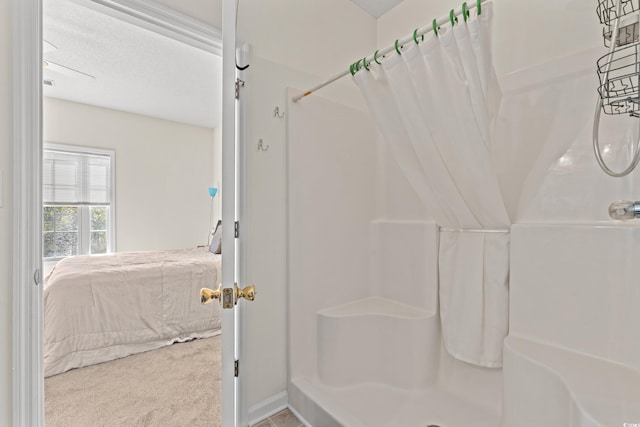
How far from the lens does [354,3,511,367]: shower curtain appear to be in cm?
119

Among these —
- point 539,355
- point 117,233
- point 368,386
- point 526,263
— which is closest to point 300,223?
point 368,386

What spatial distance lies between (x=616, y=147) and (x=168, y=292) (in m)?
3.22

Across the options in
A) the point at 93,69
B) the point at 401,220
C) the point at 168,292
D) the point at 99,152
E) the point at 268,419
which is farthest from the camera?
the point at 99,152

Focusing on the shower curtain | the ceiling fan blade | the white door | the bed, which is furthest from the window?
the shower curtain

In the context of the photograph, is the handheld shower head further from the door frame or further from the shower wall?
the door frame

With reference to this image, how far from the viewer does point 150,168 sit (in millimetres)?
4465

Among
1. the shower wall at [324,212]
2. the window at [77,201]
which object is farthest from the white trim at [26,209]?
the window at [77,201]

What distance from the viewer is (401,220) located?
2.03 m

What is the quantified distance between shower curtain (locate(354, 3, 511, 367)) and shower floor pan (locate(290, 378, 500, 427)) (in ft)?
0.88

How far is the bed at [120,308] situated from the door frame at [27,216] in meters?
1.32

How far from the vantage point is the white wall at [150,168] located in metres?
3.94

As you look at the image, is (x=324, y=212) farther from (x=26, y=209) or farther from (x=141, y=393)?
(x=141, y=393)

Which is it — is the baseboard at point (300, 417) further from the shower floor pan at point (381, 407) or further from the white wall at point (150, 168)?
the white wall at point (150, 168)

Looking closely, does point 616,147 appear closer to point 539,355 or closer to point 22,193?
point 539,355
